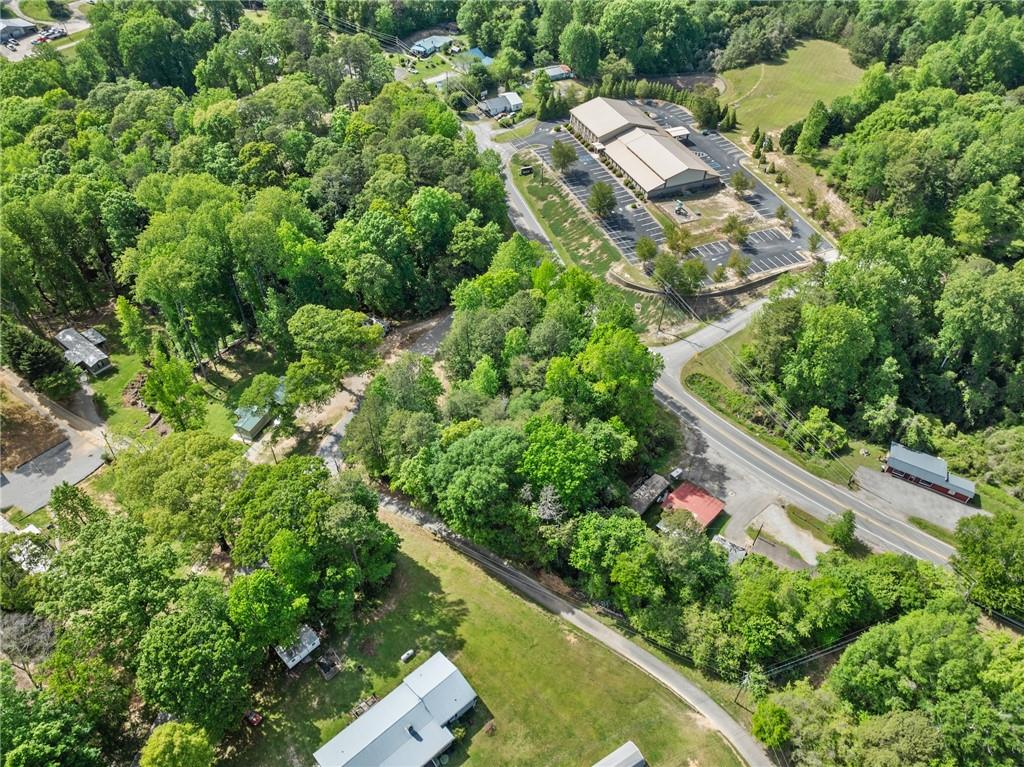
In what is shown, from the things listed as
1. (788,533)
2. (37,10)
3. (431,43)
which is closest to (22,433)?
(788,533)

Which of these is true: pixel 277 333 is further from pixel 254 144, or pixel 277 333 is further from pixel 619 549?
pixel 619 549

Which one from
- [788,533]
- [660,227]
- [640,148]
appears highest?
[640,148]

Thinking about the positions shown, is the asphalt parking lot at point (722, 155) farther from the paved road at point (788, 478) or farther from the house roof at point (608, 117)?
the paved road at point (788, 478)

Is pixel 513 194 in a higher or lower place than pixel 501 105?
lower

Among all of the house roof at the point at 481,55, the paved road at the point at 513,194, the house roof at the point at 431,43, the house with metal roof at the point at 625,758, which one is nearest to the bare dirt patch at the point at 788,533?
the house with metal roof at the point at 625,758

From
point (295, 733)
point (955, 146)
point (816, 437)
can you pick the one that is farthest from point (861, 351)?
point (295, 733)

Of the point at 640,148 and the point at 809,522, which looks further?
the point at 640,148

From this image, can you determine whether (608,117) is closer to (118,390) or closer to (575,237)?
(575,237)
